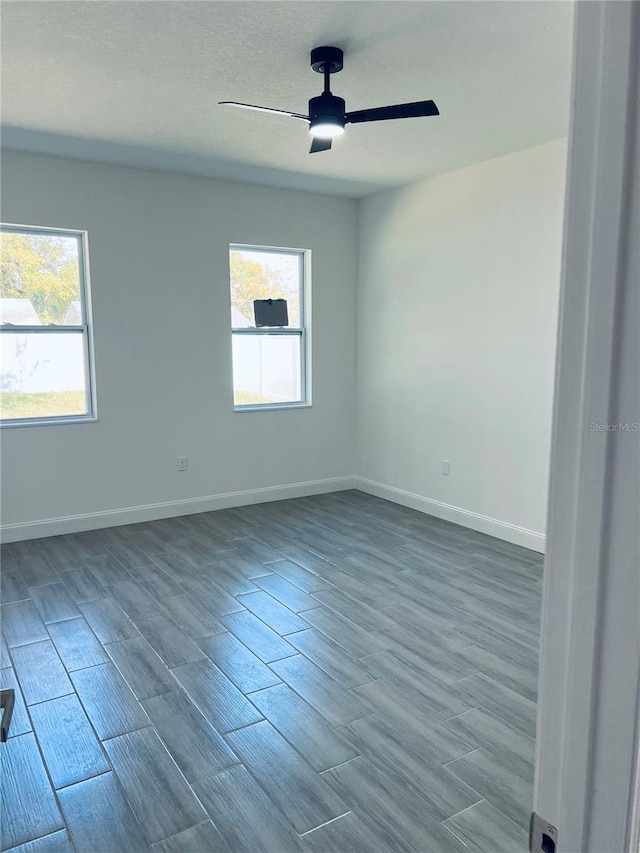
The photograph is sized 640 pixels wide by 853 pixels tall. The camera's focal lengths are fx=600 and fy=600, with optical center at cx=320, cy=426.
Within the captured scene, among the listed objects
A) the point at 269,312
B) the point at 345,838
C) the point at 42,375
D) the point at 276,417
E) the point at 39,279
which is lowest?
the point at 345,838

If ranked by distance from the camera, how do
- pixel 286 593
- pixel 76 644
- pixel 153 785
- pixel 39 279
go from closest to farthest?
1. pixel 153 785
2. pixel 76 644
3. pixel 286 593
4. pixel 39 279

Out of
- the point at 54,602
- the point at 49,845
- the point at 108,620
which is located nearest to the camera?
the point at 49,845

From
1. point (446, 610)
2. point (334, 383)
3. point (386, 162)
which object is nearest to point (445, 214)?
point (386, 162)

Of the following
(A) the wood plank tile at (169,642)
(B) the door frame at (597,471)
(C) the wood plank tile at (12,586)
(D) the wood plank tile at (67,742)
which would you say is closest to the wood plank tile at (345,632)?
(A) the wood plank tile at (169,642)

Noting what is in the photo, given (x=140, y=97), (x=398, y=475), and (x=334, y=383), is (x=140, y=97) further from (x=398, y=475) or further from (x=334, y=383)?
(x=398, y=475)

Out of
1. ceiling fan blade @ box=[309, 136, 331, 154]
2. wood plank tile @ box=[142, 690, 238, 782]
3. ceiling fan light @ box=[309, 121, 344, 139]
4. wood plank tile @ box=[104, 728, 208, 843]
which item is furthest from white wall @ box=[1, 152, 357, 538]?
wood plank tile @ box=[104, 728, 208, 843]

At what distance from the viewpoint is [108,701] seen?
2.47 meters

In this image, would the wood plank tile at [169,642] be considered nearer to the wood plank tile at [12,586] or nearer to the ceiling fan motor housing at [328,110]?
the wood plank tile at [12,586]

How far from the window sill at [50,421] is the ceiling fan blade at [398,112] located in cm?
299

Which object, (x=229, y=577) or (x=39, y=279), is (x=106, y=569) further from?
(x=39, y=279)

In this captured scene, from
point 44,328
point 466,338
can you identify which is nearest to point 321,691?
point 466,338

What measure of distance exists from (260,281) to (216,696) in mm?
3738

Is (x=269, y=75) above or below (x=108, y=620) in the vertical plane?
above

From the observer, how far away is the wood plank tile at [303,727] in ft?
7.02
